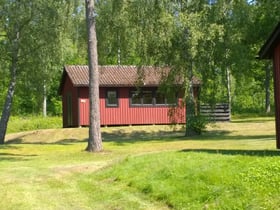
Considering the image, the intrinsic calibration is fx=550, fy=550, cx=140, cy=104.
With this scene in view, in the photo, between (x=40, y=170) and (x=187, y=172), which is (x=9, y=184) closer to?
(x=40, y=170)

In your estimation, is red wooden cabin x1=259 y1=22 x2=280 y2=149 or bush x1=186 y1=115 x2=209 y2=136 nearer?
red wooden cabin x1=259 y1=22 x2=280 y2=149

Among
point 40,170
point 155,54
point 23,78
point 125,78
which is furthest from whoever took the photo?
point 125,78

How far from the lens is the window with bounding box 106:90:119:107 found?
133 ft

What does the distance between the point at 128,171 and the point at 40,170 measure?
4.33 m

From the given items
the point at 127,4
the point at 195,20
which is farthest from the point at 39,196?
the point at 195,20

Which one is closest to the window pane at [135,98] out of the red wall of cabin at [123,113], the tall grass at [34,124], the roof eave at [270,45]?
the red wall of cabin at [123,113]

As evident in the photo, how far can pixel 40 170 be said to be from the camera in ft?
59.0

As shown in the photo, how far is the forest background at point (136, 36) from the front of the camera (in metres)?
27.6

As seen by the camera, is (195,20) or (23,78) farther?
(23,78)

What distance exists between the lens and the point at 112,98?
40.8m

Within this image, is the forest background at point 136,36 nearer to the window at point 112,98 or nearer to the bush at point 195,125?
the bush at point 195,125

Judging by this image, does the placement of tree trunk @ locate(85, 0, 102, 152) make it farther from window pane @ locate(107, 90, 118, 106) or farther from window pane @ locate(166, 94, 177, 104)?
window pane @ locate(107, 90, 118, 106)

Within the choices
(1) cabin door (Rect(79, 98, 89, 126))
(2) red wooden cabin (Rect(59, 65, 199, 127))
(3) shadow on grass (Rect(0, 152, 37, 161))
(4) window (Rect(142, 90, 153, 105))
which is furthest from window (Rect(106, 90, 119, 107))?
(3) shadow on grass (Rect(0, 152, 37, 161))

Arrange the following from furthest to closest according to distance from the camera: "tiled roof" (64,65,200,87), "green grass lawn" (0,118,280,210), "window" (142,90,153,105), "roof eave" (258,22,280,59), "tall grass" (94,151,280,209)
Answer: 1. "window" (142,90,153,105)
2. "tiled roof" (64,65,200,87)
3. "roof eave" (258,22,280,59)
4. "green grass lawn" (0,118,280,210)
5. "tall grass" (94,151,280,209)
